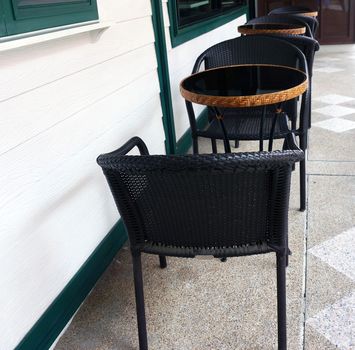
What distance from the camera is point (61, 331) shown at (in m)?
1.50

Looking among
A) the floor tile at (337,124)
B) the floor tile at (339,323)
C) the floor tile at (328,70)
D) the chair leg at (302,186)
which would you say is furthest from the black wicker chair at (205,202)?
the floor tile at (328,70)

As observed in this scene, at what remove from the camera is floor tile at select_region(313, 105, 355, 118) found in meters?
3.56

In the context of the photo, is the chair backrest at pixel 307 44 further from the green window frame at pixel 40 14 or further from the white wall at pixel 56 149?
the green window frame at pixel 40 14

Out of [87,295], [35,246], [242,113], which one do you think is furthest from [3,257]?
[242,113]

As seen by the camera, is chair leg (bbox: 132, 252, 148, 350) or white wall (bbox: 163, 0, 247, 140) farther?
white wall (bbox: 163, 0, 247, 140)

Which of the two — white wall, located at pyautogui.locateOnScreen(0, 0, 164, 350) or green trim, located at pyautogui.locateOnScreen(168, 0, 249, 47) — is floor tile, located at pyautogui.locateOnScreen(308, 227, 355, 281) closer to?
white wall, located at pyautogui.locateOnScreen(0, 0, 164, 350)

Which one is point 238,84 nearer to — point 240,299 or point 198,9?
point 240,299

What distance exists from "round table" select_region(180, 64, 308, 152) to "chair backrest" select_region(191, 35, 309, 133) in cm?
24

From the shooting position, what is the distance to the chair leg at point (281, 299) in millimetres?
1187

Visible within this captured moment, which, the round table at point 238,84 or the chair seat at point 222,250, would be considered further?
the round table at point 238,84

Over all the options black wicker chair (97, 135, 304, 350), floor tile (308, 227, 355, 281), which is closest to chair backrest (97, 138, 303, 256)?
black wicker chair (97, 135, 304, 350)

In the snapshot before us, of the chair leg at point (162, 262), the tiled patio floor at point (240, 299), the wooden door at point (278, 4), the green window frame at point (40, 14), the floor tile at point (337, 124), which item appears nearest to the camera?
the green window frame at point (40, 14)

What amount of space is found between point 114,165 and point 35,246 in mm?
548

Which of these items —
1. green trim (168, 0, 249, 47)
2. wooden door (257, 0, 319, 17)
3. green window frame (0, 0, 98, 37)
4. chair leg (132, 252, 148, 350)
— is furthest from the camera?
wooden door (257, 0, 319, 17)
